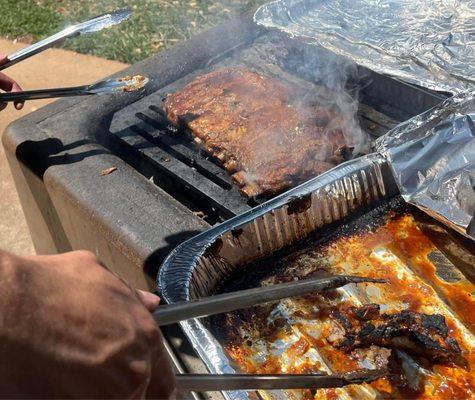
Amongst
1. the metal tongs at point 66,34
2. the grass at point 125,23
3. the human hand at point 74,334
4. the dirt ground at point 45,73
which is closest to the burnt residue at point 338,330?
the human hand at point 74,334

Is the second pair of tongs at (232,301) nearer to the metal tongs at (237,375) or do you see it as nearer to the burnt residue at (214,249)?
the metal tongs at (237,375)

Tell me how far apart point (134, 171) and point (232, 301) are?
5.58 feet

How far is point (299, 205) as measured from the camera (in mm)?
2742

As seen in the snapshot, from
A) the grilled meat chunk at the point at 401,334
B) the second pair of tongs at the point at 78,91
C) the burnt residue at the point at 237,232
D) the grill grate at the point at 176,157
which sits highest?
the second pair of tongs at the point at 78,91

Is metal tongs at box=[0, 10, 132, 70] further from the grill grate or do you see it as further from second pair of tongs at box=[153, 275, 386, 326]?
second pair of tongs at box=[153, 275, 386, 326]

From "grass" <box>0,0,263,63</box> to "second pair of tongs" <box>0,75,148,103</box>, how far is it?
3.61 m

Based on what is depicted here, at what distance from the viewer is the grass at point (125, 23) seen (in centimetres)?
704

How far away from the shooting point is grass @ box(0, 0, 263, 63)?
277 inches

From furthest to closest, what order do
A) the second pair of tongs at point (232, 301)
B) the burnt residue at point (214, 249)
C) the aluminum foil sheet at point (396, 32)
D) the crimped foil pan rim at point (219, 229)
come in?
the aluminum foil sheet at point (396, 32) → the burnt residue at point (214, 249) → the crimped foil pan rim at point (219, 229) → the second pair of tongs at point (232, 301)

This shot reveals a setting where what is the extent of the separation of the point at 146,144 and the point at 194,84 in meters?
0.56

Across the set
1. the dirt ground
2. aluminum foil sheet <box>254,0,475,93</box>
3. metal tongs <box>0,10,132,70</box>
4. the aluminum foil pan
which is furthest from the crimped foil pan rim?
the dirt ground

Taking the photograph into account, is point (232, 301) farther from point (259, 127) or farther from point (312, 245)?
point (259, 127)

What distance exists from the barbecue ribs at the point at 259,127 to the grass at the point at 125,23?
3543 millimetres

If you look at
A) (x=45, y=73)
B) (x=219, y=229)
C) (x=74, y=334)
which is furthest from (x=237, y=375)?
(x=45, y=73)
